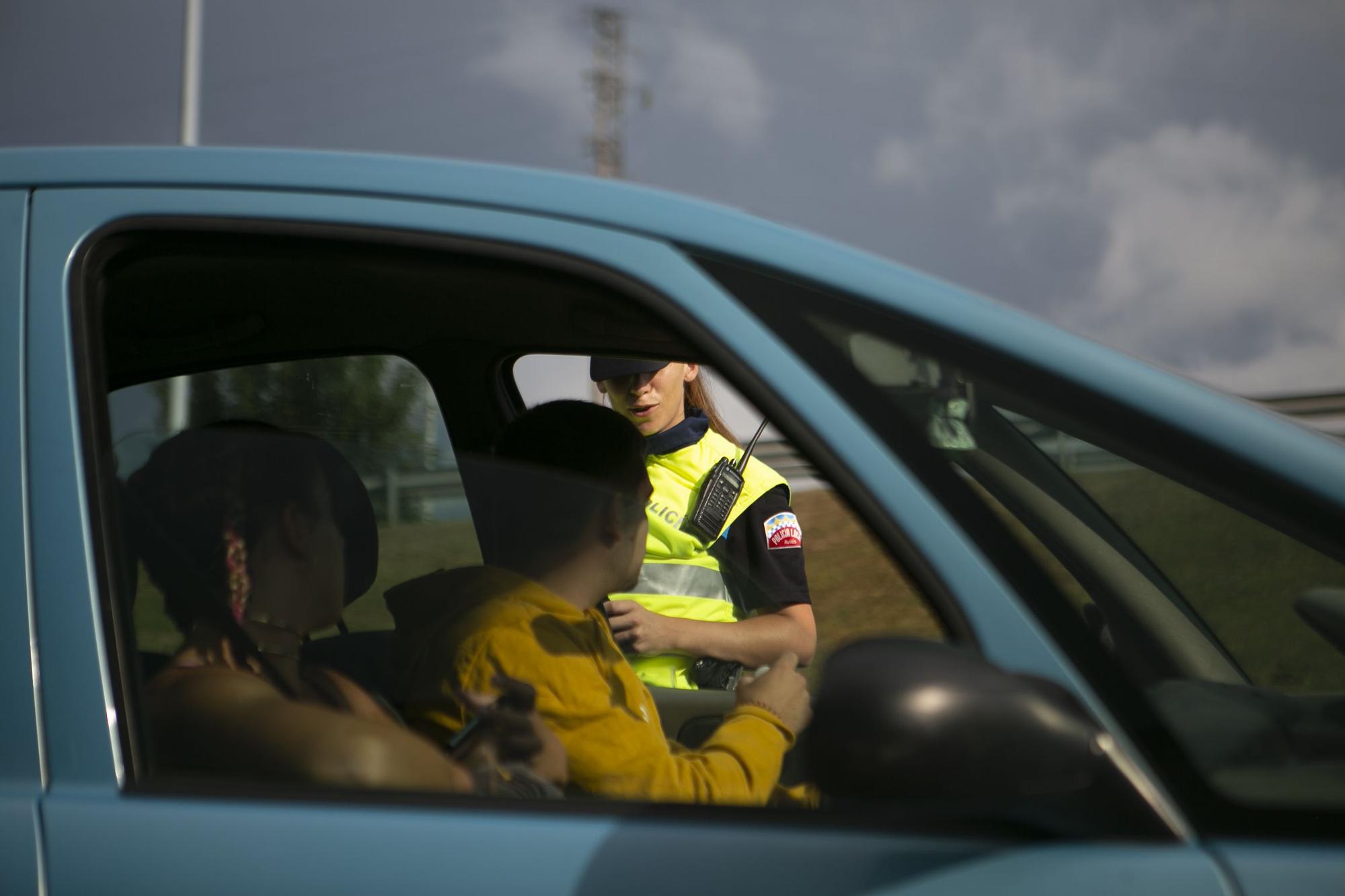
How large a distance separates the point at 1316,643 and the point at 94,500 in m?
1.31

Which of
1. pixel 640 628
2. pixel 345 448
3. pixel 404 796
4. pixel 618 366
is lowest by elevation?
pixel 404 796

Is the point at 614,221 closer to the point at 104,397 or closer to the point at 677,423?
the point at 104,397

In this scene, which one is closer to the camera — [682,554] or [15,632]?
[15,632]

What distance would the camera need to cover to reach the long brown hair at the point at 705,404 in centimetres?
212

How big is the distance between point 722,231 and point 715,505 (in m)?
1.34

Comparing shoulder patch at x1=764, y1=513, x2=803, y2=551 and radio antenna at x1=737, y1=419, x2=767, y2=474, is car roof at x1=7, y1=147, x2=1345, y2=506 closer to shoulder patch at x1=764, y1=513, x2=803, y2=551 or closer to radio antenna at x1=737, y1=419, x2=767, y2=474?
radio antenna at x1=737, y1=419, x2=767, y2=474

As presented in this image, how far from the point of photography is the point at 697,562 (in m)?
2.28

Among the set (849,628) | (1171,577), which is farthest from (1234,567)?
(849,628)

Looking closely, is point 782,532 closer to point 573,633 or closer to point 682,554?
point 682,554

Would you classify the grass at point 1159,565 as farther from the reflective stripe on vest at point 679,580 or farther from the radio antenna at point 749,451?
the reflective stripe on vest at point 679,580

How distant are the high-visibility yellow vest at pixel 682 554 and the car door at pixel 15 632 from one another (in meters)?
0.82

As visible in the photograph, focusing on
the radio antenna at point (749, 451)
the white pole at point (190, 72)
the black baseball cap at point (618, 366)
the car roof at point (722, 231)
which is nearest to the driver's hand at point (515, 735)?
the radio antenna at point (749, 451)

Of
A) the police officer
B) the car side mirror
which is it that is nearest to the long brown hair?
the police officer

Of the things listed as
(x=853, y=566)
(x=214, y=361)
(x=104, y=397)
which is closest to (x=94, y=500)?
(x=104, y=397)
